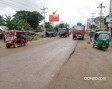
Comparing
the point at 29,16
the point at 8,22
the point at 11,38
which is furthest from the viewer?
the point at 29,16

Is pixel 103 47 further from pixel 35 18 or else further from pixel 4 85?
pixel 35 18

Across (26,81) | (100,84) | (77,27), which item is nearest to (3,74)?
(26,81)

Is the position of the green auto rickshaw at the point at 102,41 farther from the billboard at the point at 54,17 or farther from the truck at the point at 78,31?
the billboard at the point at 54,17

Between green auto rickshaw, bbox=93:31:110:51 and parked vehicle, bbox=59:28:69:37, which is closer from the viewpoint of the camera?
green auto rickshaw, bbox=93:31:110:51

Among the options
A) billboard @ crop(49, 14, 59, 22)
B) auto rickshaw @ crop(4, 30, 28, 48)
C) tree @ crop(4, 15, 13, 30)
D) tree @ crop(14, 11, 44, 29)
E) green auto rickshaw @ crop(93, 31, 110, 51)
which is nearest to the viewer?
green auto rickshaw @ crop(93, 31, 110, 51)

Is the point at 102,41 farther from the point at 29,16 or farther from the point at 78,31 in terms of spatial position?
the point at 29,16

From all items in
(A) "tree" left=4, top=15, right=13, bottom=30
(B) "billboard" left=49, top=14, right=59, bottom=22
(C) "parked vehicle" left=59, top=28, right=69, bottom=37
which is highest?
(B) "billboard" left=49, top=14, right=59, bottom=22

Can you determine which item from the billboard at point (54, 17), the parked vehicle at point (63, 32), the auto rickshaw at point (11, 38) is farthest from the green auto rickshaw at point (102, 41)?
the billboard at point (54, 17)

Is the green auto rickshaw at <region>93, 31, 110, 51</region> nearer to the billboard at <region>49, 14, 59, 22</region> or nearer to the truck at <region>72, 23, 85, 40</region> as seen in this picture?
the truck at <region>72, 23, 85, 40</region>

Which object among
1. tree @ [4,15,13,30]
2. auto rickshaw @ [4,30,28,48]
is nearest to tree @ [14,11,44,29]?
tree @ [4,15,13,30]

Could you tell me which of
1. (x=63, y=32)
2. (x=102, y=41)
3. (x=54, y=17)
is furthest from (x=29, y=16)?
(x=102, y=41)

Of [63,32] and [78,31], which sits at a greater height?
[78,31]

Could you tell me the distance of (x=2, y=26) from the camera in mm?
59562

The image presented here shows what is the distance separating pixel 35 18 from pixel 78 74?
94319 millimetres
